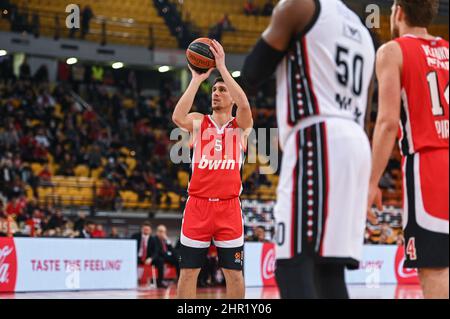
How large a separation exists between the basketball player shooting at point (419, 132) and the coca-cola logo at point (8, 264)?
1108 centimetres

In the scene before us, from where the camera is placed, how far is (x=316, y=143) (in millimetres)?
3787

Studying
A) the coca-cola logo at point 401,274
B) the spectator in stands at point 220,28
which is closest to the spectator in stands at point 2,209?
the coca-cola logo at point 401,274

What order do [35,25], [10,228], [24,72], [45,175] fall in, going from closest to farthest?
[10,228], [45,175], [35,25], [24,72]

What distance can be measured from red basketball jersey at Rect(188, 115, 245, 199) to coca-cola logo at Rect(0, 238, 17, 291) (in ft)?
26.4

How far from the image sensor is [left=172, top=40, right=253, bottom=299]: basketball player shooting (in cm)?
727

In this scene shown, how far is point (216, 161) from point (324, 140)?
12.1 feet

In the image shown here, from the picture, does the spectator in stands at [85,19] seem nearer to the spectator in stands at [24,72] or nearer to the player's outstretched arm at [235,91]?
the spectator in stands at [24,72]

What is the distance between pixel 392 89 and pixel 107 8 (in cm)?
2579

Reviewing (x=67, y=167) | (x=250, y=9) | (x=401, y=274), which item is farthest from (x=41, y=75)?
(x=401, y=274)

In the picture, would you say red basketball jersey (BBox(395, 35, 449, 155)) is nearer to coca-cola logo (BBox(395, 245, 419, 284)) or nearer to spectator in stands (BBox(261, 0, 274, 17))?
coca-cola logo (BBox(395, 245, 419, 284))

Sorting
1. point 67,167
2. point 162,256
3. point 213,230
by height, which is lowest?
point 162,256

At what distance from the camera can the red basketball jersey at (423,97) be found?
4.54 m

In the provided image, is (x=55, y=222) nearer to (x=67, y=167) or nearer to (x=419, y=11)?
(x=67, y=167)

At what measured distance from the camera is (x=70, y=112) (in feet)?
87.2
